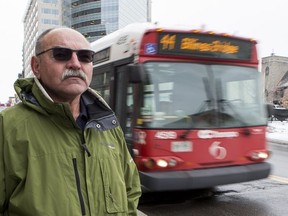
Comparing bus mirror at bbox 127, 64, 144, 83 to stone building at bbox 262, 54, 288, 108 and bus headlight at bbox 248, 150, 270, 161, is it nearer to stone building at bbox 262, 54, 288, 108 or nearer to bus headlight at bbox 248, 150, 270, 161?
bus headlight at bbox 248, 150, 270, 161

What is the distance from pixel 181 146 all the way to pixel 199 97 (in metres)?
0.85

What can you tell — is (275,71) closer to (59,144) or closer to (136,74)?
(136,74)

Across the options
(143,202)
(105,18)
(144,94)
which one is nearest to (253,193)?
(143,202)

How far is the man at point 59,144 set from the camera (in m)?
1.70

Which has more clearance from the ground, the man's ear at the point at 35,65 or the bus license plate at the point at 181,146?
the man's ear at the point at 35,65

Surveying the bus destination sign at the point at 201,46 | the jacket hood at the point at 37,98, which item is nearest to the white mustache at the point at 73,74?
the jacket hood at the point at 37,98

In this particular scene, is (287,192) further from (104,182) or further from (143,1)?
(143,1)

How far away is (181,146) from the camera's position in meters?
5.72

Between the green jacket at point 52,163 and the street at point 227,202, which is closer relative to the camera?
the green jacket at point 52,163

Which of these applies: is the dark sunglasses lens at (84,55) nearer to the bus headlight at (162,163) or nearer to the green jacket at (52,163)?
the green jacket at (52,163)

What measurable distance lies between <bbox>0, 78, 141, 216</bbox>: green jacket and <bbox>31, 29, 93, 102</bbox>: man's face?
81mm

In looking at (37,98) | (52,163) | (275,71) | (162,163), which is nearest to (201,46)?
(162,163)

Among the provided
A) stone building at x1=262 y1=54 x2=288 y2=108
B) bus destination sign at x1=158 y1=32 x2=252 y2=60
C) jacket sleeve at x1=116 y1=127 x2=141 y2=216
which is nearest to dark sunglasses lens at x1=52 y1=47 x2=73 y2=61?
jacket sleeve at x1=116 y1=127 x2=141 y2=216

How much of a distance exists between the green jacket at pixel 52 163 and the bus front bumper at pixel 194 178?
3.48 m
